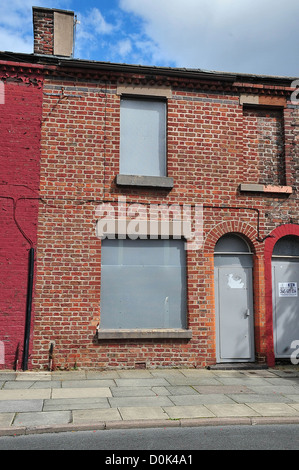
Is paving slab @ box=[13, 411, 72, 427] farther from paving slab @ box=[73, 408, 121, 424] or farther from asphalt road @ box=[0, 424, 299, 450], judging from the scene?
asphalt road @ box=[0, 424, 299, 450]

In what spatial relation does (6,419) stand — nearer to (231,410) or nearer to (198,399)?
(198,399)

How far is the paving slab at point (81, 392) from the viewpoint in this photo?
7586mm

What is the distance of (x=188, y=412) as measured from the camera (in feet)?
22.1

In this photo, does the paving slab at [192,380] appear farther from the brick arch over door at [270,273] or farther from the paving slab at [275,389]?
the brick arch over door at [270,273]

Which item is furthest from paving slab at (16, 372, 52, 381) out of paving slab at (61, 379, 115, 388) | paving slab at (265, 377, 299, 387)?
paving slab at (265, 377, 299, 387)

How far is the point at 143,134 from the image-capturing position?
419 inches

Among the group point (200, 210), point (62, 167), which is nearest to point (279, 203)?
point (200, 210)

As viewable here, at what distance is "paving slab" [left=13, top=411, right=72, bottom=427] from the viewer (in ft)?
19.9

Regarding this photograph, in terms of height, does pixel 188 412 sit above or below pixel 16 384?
below

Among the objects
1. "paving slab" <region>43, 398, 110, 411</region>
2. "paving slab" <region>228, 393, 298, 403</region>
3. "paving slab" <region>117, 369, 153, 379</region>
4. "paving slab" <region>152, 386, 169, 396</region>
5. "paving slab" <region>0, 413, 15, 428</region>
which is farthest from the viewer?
"paving slab" <region>117, 369, 153, 379</region>

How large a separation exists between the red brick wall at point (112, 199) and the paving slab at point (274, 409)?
2.88 meters

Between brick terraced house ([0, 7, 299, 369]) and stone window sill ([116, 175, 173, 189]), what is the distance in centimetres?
3

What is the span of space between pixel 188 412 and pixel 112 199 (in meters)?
5.10

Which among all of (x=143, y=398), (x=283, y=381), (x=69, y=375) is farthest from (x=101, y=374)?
(x=283, y=381)
